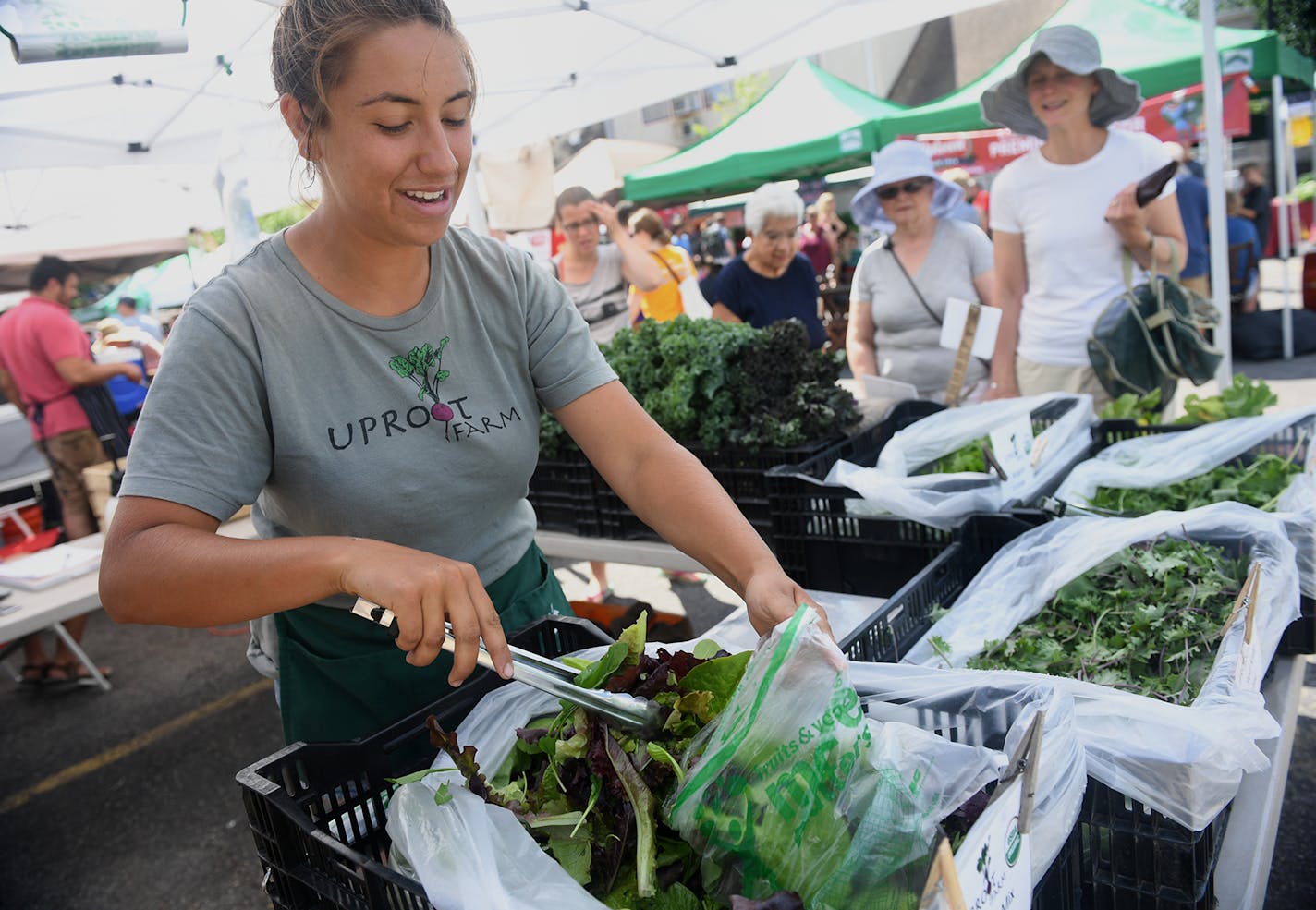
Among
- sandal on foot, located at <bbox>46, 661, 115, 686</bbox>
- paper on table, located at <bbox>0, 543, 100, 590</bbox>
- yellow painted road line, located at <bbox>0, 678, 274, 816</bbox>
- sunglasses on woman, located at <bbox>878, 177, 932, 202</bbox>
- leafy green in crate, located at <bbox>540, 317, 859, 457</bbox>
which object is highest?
sunglasses on woman, located at <bbox>878, 177, 932, 202</bbox>

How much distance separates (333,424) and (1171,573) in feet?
5.20

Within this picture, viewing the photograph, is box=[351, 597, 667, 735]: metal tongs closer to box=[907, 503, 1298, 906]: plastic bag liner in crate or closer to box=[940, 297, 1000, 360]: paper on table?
box=[907, 503, 1298, 906]: plastic bag liner in crate

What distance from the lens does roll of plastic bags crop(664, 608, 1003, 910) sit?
106 cm

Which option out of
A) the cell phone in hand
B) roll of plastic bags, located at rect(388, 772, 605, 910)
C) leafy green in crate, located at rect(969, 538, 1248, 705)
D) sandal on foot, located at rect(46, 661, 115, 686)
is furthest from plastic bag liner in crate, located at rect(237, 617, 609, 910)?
sandal on foot, located at rect(46, 661, 115, 686)

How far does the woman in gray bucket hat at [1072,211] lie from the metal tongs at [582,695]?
8.55 ft

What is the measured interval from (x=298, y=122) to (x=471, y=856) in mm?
1080

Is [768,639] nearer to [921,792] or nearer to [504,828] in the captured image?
[921,792]

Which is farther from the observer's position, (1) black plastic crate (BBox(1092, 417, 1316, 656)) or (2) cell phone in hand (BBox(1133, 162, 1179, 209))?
(2) cell phone in hand (BBox(1133, 162, 1179, 209))

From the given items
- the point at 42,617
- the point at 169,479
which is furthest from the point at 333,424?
the point at 42,617

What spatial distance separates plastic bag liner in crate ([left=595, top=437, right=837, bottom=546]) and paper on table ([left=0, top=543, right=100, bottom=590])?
2.12m

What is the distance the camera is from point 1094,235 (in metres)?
3.30

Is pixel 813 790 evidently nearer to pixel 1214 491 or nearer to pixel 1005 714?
pixel 1005 714

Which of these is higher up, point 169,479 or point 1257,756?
point 169,479

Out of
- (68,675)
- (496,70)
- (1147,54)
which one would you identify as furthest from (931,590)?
(1147,54)
